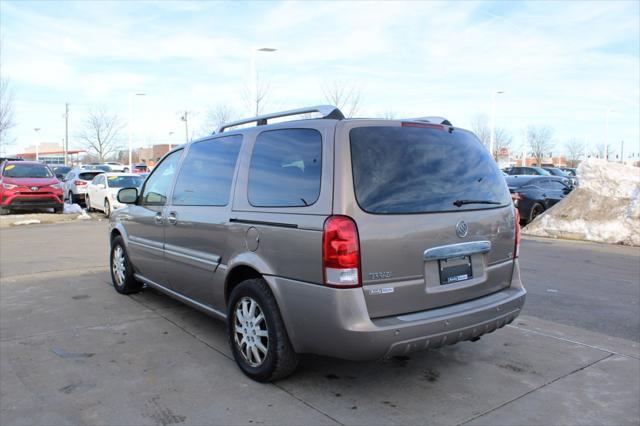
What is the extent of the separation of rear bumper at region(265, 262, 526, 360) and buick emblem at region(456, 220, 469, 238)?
19.4 inches

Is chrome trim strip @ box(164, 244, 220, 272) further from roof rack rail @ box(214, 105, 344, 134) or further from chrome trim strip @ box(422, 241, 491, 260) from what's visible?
chrome trim strip @ box(422, 241, 491, 260)

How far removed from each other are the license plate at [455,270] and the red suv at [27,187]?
1641 centimetres

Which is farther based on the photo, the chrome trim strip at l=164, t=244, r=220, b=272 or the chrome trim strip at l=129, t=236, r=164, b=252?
the chrome trim strip at l=129, t=236, r=164, b=252

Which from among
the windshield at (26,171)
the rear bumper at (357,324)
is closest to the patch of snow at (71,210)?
the windshield at (26,171)

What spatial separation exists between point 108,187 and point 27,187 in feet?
7.84

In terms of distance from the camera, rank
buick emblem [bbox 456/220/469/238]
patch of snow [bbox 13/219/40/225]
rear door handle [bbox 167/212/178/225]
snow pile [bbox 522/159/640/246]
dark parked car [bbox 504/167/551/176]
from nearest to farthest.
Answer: buick emblem [bbox 456/220/469/238] < rear door handle [bbox 167/212/178/225] < snow pile [bbox 522/159/640/246] < patch of snow [bbox 13/219/40/225] < dark parked car [bbox 504/167/551/176]

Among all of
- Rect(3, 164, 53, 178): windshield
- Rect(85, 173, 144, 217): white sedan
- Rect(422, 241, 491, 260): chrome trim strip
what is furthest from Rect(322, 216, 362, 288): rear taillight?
Rect(3, 164, 53, 178): windshield

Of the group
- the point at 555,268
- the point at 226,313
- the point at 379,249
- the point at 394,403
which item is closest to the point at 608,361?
the point at 394,403

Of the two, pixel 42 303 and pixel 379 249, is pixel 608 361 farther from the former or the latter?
pixel 42 303

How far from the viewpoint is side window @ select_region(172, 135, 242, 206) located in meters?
4.39

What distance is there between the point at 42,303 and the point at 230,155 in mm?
3326

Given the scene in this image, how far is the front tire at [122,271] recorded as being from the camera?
6309 mm

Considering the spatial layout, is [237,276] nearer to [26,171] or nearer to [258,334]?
[258,334]

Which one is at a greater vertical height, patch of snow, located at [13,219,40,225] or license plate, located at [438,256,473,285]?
license plate, located at [438,256,473,285]
